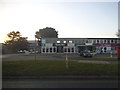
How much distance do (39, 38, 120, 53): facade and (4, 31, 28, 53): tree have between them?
18.8m

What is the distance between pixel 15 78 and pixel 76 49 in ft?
143

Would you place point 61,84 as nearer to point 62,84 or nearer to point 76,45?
point 62,84

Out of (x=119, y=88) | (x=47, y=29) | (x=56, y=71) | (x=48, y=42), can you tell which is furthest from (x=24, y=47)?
(x=119, y=88)

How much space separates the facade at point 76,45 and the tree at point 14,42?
18803 millimetres

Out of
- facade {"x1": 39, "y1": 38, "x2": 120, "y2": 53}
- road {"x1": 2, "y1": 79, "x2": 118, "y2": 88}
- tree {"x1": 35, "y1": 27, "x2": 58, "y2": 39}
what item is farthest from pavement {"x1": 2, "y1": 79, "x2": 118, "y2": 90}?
tree {"x1": 35, "y1": 27, "x2": 58, "y2": 39}

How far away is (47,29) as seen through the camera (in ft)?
319

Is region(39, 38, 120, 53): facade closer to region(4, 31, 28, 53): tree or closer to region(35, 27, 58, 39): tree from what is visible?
region(4, 31, 28, 53): tree

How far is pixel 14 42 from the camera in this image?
65.2 m

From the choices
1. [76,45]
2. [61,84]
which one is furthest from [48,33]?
[61,84]

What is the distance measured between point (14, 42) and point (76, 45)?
30663 mm

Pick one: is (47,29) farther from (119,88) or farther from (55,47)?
(119,88)

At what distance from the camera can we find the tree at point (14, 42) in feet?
211

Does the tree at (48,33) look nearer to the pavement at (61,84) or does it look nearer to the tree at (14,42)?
the tree at (14,42)

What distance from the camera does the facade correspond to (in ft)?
170
